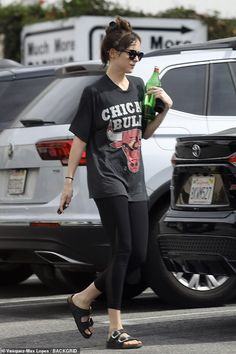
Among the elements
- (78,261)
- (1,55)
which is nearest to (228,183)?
(78,261)

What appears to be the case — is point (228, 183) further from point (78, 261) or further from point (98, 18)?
point (98, 18)

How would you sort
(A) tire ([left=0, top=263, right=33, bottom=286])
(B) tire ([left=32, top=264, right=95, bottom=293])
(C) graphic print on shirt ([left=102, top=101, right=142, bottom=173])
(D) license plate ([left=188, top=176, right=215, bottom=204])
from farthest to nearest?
(A) tire ([left=0, top=263, right=33, bottom=286]) < (B) tire ([left=32, top=264, right=95, bottom=293]) < (D) license plate ([left=188, top=176, right=215, bottom=204]) < (C) graphic print on shirt ([left=102, top=101, right=142, bottom=173])

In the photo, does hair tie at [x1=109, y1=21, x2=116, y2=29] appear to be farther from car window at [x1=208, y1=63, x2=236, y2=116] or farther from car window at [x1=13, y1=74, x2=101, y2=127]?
car window at [x1=208, y1=63, x2=236, y2=116]

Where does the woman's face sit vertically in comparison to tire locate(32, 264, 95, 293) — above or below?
above

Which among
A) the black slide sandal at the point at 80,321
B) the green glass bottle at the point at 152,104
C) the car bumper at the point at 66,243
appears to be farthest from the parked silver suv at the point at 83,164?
the green glass bottle at the point at 152,104

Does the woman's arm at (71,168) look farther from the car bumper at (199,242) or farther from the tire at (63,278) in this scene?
the tire at (63,278)

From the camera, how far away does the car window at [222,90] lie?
9.52 metres

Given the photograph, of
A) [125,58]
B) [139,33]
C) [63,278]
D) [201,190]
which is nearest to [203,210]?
[201,190]

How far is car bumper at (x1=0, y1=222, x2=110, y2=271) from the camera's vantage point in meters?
9.04

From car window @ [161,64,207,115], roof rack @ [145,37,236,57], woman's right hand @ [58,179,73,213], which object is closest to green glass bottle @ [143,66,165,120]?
woman's right hand @ [58,179,73,213]

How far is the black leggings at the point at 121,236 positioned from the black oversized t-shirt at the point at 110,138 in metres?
0.07

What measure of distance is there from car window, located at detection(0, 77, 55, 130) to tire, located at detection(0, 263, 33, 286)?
138 centimetres

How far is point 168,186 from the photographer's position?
30.1ft

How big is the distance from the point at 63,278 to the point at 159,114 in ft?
10.0
